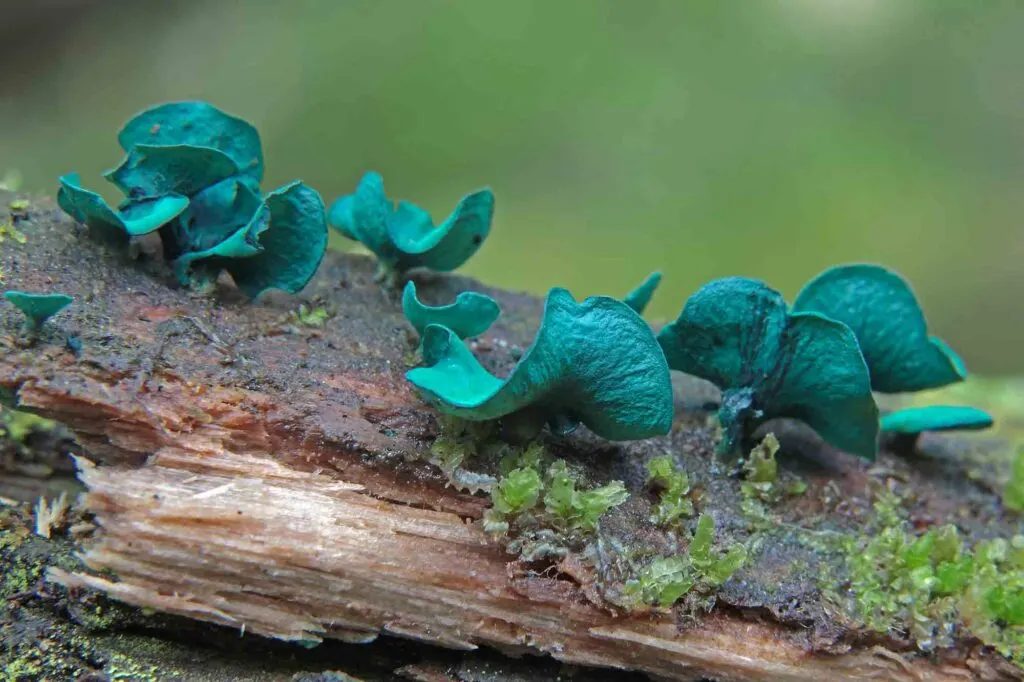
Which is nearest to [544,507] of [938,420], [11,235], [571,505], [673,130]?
[571,505]

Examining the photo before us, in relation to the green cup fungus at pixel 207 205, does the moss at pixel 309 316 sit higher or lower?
lower

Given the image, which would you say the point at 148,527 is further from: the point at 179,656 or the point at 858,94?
the point at 858,94

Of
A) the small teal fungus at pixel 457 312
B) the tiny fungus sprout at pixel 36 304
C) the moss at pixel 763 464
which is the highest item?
the small teal fungus at pixel 457 312

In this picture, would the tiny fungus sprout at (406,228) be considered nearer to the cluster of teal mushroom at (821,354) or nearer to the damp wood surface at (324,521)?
the damp wood surface at (324,521)

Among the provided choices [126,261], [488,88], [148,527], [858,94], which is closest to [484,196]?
[126,261]

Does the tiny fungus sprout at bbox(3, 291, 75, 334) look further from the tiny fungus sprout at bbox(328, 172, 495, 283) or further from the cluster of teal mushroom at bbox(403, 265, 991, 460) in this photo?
the tiny fungus sprout at bbox(328, 172, 495, 283)

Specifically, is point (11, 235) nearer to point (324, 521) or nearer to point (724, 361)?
point (324, 521)

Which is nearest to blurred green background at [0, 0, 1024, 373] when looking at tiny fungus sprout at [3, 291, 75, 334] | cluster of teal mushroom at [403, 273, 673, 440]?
cluster of teal mushroom at [403, 273, 673, 440]

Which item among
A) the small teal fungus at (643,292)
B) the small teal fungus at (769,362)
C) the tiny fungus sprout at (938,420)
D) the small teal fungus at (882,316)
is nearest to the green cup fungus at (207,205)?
the small teal fungus at (643,292)
